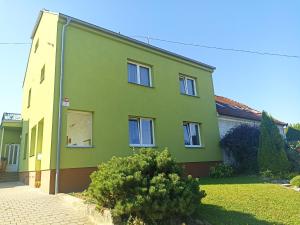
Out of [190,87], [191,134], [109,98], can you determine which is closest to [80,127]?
[109,98]

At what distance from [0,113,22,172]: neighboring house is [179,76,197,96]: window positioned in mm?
11900

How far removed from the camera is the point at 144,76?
45.9 ft

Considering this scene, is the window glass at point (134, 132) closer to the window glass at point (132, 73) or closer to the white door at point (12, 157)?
the window glass at point (132, 73)

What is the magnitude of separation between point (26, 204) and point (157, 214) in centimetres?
445

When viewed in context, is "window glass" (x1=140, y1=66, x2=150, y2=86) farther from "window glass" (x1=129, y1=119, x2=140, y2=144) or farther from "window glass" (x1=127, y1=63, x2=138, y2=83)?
"window glass" (x1=129, y1=119, x2=140, y2=144)

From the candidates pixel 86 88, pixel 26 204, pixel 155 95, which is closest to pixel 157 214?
pixel 26 204

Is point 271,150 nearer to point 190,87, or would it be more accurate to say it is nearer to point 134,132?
point 190,87

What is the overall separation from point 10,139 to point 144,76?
524 inches

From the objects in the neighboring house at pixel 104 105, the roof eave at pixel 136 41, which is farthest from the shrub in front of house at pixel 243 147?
the roof eave at pixel 136 41

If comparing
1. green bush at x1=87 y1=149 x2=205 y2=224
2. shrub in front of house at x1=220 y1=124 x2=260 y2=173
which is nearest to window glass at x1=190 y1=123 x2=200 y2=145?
shrub in front of house at x1=220 y1=124 x2=260 y2=173

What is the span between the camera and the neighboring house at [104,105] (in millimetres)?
10117

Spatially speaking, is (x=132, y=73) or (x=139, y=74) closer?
(x=132, y=73)

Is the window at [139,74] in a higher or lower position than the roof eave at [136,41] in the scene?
lower

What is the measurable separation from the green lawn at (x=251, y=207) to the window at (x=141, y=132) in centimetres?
461
